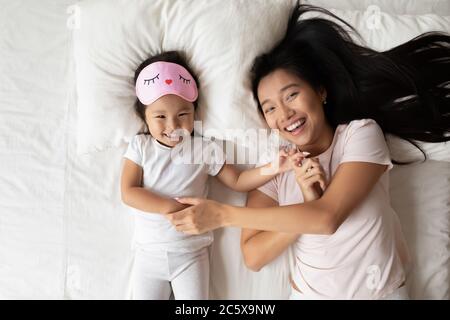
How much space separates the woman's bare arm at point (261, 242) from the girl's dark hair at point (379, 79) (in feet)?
0.99

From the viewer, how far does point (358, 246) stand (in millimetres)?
1170

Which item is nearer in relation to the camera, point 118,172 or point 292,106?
point 292,106

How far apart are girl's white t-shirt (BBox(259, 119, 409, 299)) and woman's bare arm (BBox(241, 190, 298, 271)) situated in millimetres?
69

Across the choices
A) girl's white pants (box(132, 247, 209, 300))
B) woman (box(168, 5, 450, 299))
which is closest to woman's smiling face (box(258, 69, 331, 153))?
woman (box(168, 5, 450, 299))

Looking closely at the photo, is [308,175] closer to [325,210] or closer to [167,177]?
[325,210]

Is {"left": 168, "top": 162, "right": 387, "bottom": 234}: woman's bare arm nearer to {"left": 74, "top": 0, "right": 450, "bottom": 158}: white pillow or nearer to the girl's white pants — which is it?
the girl's white pants

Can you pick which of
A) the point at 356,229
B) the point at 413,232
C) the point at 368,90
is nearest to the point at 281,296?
the point at 356,229

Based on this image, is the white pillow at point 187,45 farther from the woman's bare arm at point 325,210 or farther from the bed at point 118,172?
the woman's bare arm at point 325,210

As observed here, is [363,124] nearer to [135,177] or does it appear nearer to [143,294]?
[135,177]

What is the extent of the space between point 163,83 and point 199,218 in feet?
1.25

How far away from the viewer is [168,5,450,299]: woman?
1146 mm

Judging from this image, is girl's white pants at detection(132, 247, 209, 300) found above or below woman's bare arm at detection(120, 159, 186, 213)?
below

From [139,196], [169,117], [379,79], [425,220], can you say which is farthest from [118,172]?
[425,220]

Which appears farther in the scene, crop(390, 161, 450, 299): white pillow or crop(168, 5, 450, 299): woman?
crop(390, 161, 450, 299): white pillow
